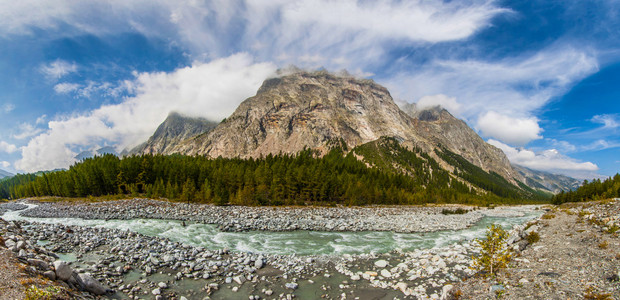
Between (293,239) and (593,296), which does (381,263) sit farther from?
(293,239)

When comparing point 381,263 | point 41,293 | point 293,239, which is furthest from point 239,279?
point 293,239

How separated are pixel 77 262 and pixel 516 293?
2334 cm

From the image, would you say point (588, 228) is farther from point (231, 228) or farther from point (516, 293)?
point (231, 228)

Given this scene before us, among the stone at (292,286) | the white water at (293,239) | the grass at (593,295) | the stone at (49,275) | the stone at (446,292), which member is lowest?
the white water at (293,239)

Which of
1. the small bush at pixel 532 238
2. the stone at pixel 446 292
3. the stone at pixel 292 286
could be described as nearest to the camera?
the stone at pixel 446 292

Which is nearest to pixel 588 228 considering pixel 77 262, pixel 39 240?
pixel 77 262

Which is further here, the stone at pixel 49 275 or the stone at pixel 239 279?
the stone at pixel 239 279

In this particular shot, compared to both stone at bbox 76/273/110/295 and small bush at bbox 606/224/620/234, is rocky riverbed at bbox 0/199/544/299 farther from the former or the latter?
small bush at bbox 606/224/620/234

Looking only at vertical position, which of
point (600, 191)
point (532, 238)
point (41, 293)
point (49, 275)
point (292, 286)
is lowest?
point (292, 286)

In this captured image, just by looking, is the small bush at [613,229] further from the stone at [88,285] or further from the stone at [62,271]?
the stone at [62,271]

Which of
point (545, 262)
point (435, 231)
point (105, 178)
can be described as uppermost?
point (105, 178)

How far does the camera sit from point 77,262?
15.2 metres

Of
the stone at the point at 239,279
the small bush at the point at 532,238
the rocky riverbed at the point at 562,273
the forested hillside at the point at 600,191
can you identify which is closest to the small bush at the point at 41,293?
the stone at the point at 239,279

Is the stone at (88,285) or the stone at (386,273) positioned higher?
the stone at (88,285)
